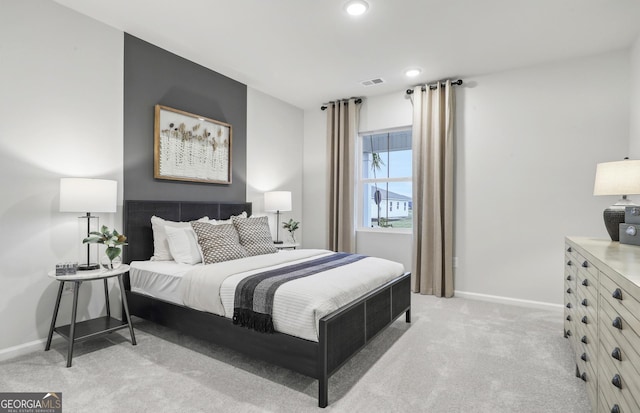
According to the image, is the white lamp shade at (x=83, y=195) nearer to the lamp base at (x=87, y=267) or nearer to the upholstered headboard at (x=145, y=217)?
the lamp base at (x=87, y=267)

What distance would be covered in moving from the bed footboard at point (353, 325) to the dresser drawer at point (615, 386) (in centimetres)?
124

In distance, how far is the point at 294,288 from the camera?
207 cm

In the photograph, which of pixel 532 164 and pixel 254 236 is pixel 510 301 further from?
pixel 254 236

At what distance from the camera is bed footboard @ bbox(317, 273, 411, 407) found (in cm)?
185

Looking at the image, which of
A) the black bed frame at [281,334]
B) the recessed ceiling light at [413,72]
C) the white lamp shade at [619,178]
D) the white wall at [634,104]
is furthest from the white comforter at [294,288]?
the white wall at [634,104]

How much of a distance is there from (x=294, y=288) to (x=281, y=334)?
11.1 inches

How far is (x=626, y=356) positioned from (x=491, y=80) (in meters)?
3.59

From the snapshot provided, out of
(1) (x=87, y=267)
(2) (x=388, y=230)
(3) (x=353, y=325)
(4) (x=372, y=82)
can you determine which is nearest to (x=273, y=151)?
(4) (x=372, y=82)

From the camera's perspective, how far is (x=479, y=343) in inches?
107

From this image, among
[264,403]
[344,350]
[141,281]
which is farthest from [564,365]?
[141,281]

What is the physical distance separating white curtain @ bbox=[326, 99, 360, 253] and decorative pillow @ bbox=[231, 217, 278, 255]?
5.24ft

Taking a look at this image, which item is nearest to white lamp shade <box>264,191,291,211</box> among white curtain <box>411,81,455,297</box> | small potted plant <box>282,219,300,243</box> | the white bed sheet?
small potted plant <box>282,219,300,243</box>

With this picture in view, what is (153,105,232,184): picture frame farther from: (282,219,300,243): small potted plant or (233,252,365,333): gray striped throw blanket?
(233,252,365,333): gray striped throw blanket

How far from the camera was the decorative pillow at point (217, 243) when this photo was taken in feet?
9.57
